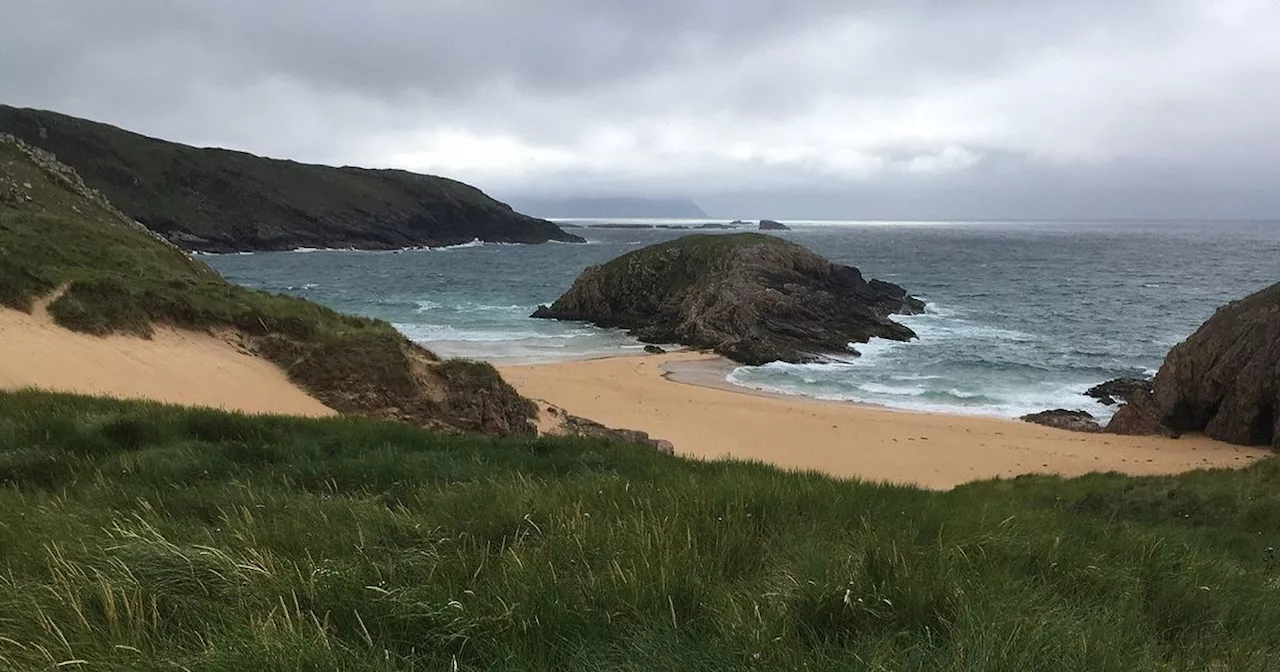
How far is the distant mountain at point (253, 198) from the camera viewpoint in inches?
4441

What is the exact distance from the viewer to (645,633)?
2.69 metres

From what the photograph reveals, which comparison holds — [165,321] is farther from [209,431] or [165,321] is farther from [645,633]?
[645,633]

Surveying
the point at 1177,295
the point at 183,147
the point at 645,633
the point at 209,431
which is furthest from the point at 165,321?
the point at 183,147

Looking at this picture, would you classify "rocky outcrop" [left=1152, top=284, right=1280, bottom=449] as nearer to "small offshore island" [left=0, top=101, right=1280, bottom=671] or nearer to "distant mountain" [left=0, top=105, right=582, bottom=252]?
"small offshore island" [left=0, top=101, right=1280, bottom=671]

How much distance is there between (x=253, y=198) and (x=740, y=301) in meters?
119

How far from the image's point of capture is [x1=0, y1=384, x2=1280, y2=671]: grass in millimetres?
2562

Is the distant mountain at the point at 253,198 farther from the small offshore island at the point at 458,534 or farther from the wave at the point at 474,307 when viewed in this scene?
the small offshore island at the point at 458,534

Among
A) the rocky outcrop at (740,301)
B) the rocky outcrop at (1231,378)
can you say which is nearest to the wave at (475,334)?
the rocky outcrop at (740,301)

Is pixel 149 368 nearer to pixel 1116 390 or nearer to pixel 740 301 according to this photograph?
pixel 1116 390

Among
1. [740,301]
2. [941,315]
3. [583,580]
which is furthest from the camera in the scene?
[941,315]

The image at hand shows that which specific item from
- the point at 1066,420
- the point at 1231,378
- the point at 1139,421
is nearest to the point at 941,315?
the point at 1066,420

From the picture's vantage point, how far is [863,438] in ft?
66.9

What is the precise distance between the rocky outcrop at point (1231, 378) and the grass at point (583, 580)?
65.3 ft

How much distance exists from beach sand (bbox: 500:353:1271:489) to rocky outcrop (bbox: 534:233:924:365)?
36.1 feet
